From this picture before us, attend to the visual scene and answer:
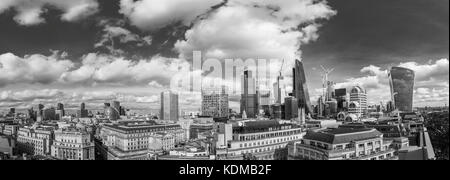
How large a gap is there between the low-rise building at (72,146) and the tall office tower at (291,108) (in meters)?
21.4

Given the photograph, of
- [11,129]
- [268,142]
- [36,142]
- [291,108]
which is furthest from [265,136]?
[291,108]

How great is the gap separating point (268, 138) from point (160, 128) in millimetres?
7717

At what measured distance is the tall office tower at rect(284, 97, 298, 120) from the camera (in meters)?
29.9

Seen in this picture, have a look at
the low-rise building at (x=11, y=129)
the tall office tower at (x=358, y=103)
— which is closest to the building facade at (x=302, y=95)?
the tall office tower at (x=358, y=103)

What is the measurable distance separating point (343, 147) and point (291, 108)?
2156 cm

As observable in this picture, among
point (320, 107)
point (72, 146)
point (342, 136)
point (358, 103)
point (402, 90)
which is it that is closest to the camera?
point (342, 136)

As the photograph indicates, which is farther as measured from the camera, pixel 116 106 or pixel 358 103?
pixel 358 103

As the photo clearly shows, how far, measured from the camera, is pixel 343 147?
931 cm

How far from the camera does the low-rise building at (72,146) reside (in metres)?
11.2

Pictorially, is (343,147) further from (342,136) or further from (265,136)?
(265,136)

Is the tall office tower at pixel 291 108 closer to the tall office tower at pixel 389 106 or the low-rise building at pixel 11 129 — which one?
the tall office tower at pixel 389 106

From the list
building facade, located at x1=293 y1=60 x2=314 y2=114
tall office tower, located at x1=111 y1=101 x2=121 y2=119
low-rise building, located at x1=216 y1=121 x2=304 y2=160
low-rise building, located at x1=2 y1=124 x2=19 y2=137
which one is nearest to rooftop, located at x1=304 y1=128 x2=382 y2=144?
low-rise building, located at x1=216 y1=121 x2=304 y2=160
